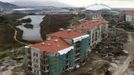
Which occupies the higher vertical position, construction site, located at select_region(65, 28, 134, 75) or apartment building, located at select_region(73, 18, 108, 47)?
apartment building, located at select_region(73, 18, 108, 47)

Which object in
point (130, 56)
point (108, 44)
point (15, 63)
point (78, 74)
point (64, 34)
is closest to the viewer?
point (78, 74)

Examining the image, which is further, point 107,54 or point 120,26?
point 120,26

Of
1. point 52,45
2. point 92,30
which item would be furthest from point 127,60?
point 52,45

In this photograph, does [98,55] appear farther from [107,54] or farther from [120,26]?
[120,26]

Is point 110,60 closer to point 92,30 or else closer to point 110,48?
point 110,48

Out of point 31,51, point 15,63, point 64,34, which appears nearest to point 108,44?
point 64,34

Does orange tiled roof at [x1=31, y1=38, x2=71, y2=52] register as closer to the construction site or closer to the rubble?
the construction site

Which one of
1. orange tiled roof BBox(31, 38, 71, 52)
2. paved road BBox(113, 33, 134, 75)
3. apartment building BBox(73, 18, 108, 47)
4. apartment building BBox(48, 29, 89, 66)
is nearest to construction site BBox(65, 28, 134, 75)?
paved road BBox(113, 33, 134, 75)

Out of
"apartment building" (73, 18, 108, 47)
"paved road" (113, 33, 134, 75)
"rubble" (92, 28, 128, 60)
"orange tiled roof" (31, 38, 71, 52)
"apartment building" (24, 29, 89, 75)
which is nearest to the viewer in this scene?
"apartment building" (24, 29, 89, 75)
